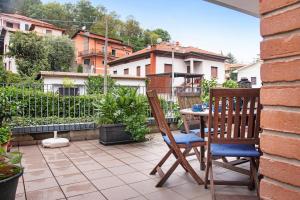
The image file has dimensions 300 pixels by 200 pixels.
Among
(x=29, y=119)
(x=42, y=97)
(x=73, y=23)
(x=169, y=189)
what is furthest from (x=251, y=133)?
(x=73, y=23)

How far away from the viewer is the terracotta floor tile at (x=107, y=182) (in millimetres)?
2504

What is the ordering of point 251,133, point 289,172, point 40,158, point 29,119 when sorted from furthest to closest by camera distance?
point 29,119 < point 40,158 < point 251,133 < point 289,172

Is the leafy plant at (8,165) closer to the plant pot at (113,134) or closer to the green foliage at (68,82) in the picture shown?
the plant pot at (113,134)

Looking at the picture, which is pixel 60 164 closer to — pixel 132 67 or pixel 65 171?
pixel 65 171

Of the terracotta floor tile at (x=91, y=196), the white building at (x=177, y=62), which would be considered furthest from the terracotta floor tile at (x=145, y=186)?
the white building at (x=177, y=62)

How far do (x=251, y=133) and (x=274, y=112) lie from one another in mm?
1573

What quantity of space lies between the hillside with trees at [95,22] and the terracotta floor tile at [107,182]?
28111 mm

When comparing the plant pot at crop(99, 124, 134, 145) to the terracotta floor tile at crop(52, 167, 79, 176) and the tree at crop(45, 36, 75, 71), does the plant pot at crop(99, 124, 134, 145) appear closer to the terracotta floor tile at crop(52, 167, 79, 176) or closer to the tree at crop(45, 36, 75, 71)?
the terracotta floor tile at crop(52, 167, 79, 176)

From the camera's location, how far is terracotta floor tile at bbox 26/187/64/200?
223 cm

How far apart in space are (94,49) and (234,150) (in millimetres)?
29175

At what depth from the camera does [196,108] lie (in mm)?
3105

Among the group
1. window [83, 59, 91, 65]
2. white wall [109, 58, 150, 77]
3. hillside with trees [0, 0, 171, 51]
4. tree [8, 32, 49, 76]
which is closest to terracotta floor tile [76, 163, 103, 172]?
tree [8, 32, 49, 76]

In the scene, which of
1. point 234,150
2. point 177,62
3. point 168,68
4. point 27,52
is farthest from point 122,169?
point 27,52

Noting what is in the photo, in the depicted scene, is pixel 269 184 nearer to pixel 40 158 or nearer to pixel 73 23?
pixel 40 158
